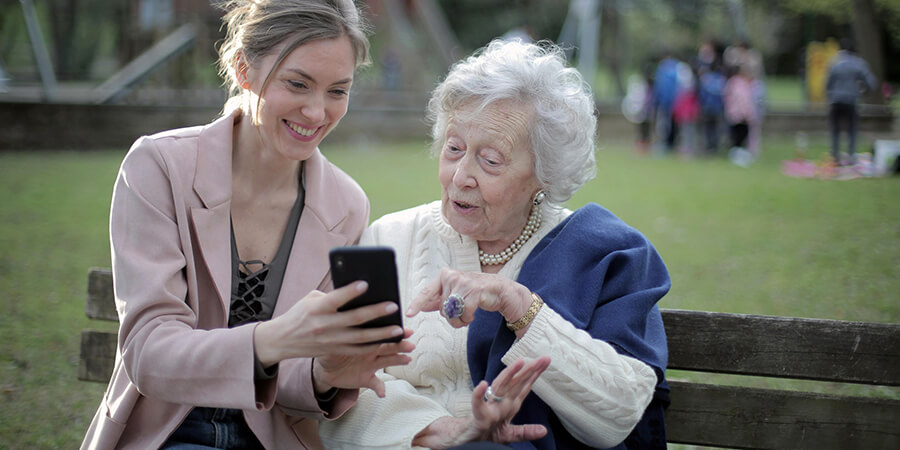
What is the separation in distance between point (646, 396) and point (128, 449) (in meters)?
1.60

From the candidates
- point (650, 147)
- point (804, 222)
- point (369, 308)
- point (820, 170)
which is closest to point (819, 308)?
point (804, 222)

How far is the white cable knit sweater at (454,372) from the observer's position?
2.50 metres

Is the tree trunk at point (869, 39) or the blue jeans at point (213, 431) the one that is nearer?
the blue jeans at point (213, 431)

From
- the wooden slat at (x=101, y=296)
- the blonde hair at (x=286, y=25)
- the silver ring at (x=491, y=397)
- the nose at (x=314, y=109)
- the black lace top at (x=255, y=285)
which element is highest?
the blonde hair at (x=286, y=25)

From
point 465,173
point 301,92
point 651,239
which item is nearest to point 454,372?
point 465,173

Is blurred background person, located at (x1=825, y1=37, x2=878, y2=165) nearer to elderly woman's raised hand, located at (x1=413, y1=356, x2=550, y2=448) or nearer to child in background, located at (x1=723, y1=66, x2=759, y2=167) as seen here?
child in background, located at (x1=723, y1=66, x2=759, y2=167)

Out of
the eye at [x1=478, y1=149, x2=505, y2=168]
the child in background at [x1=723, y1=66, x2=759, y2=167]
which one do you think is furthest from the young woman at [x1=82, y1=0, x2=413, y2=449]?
the child in background at [x1=723, y1=66, x2=759, y2=167]

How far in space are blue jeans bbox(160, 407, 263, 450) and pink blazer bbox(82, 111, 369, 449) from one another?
79 millimetres

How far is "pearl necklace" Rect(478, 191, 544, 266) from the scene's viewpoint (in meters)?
2.96

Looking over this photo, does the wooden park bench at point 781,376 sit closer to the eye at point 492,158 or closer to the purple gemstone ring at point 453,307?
the eye at point 492,158

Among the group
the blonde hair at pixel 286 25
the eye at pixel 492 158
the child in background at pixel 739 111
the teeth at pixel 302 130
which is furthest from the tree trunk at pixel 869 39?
the teeth at pixel 302 130

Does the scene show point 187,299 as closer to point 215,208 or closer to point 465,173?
point 215,208

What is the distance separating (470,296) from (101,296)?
1826mm

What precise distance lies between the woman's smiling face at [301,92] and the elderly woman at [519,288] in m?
0.39
